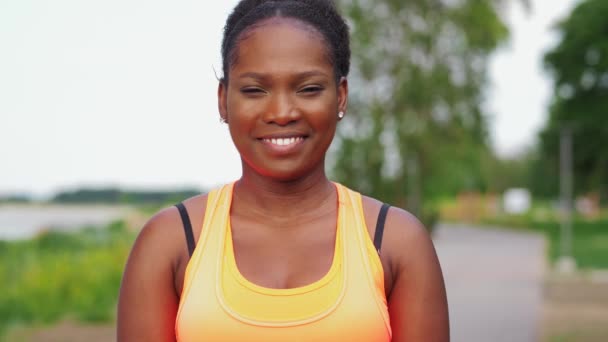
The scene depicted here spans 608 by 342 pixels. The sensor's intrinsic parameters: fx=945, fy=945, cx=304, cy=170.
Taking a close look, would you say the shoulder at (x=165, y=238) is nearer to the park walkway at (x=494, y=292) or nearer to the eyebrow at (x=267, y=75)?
the eyebrow at (x=267, y=75)

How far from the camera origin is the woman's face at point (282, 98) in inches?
72.9

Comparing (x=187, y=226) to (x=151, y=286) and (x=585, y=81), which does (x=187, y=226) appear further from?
(x=585, y=81)

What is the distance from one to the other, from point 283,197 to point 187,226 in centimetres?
21

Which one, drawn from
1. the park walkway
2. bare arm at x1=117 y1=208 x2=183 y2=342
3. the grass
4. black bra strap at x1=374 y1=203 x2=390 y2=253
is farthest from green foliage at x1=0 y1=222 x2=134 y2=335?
the grass

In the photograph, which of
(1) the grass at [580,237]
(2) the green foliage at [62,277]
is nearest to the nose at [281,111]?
(2) the green foliage at [62,277]

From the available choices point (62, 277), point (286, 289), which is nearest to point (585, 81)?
point (62, 277)

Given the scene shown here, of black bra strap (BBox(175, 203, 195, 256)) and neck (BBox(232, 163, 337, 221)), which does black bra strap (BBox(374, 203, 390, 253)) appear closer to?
neck (BBox(232, 163, 337, 221))

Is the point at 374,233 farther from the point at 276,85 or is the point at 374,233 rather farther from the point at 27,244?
the point at 27,244

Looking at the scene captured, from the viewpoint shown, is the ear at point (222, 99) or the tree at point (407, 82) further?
the tree at point (407, 82)

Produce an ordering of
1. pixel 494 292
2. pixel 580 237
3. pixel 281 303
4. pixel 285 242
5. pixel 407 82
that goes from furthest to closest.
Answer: pixel 580 237 < pixel 407 82 < pixel 494 292 < pixel 285 242 < pixel 281 303

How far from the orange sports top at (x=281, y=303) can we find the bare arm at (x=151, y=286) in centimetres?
6

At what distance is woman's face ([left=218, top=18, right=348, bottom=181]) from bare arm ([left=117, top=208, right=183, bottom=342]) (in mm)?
231

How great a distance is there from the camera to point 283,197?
1.94 m

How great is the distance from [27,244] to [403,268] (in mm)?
16344
